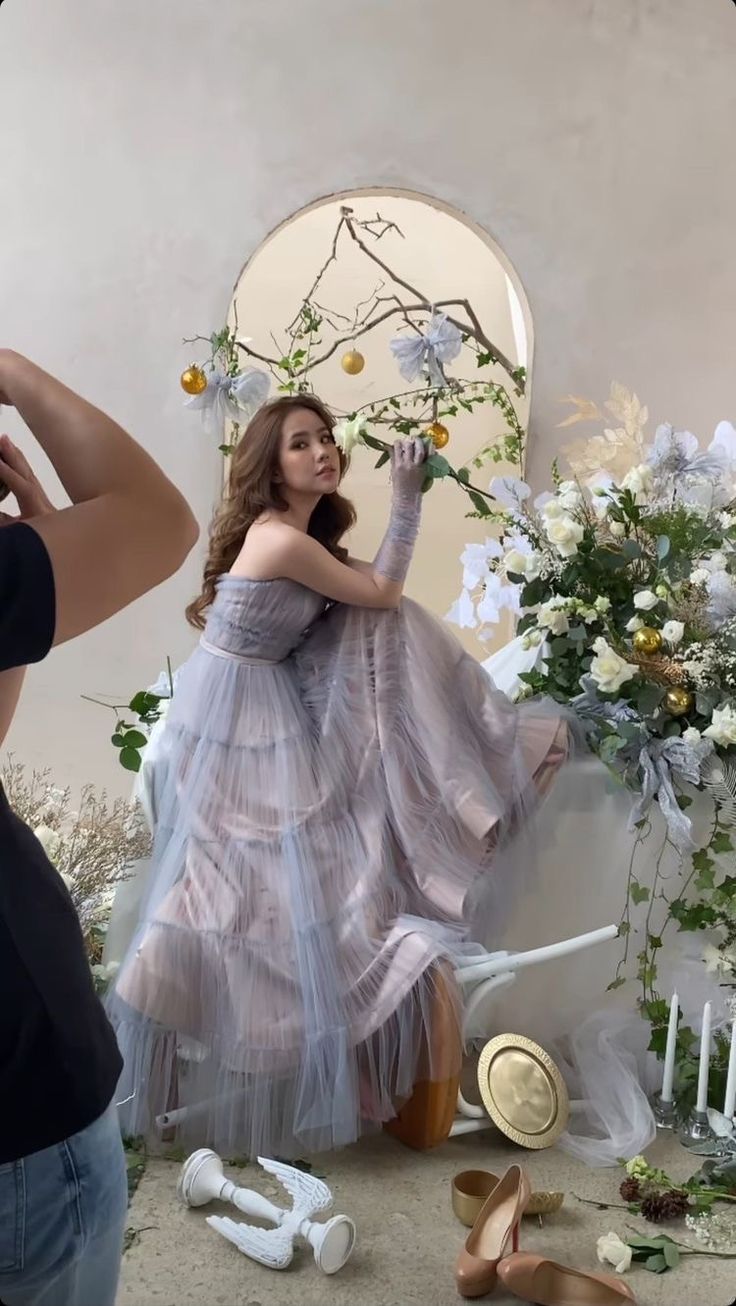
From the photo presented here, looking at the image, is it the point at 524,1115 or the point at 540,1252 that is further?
the point at 524,1115

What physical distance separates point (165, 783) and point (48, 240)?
5.01 feet

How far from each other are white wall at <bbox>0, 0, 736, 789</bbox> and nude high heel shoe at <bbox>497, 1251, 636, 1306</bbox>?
179 cm

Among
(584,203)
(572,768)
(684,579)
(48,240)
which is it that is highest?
(584,203)

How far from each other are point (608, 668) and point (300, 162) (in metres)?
1.57

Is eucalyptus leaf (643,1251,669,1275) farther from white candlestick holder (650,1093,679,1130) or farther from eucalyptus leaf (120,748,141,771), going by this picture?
eucalyptus leaf (120,748,141,771)

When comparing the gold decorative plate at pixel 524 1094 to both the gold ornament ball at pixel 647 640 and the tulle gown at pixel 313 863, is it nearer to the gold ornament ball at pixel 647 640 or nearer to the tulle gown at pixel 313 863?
the tulle gown at pixel 313 863

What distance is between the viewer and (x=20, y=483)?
750mm

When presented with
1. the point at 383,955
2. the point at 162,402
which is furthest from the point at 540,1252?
the point at 162,402

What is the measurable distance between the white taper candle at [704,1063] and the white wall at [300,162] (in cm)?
157

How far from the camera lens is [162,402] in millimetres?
2801

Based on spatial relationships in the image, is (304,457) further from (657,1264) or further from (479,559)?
(657,1264)

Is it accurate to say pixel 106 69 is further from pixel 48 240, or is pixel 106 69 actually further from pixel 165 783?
pixel 165 783

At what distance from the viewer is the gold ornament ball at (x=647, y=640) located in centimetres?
204

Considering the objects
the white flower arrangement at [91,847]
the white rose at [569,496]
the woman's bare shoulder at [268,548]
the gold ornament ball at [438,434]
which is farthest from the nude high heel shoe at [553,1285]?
the gold ornament ball at [438,434]
